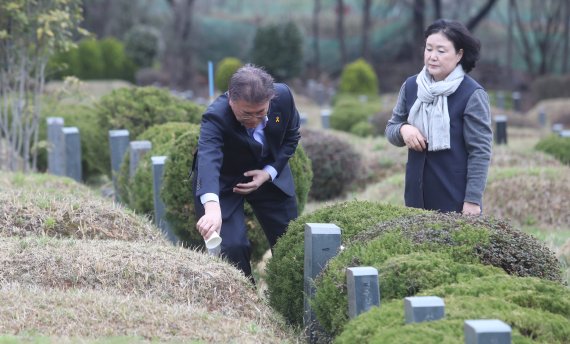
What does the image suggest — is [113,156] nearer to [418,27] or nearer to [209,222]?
[209,222]

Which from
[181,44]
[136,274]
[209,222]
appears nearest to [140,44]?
[181,44]

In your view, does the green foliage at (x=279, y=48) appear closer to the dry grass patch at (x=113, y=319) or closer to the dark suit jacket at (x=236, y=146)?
the dark suit jacket at (x=236, y=146)

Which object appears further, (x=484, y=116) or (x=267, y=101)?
(x=484, y=116)

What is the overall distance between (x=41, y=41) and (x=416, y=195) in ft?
24.1

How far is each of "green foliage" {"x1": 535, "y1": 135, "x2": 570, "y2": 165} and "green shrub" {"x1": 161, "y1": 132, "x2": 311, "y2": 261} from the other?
7745mm

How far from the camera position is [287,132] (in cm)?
699

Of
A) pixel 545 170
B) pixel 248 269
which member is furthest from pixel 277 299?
pixel 545 170

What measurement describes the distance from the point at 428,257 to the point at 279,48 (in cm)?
3946

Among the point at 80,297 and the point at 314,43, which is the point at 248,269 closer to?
the point at 80,297

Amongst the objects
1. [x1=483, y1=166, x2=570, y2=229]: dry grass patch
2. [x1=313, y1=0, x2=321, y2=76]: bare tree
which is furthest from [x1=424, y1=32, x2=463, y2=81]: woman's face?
[x1=313, y1=0, x2=321, y2=76]: bare tree

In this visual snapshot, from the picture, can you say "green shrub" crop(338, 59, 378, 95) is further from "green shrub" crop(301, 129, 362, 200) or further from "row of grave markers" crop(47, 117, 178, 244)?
"row of grave markers" crop(47, 117, 178, 244)

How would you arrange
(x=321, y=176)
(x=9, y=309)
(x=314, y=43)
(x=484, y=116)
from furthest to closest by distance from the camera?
(x=314, y=43) → (x=321, y=176) → (x=484, y=116) → (x=9, y=309)

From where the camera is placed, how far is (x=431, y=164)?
270 inches

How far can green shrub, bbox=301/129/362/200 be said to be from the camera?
48.8ft
